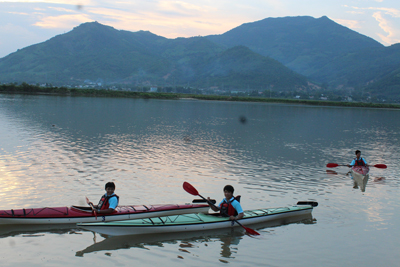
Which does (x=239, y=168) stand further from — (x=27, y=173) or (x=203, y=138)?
(x=203, y=138)

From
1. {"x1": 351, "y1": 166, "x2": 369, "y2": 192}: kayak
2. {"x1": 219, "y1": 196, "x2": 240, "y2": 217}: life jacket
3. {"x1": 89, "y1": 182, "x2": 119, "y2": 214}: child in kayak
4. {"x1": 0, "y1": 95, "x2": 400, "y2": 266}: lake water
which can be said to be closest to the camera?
{"x1": 0, "y1": 95, "x2": 400, "y2": 266}: lake water

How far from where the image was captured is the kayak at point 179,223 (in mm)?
9326

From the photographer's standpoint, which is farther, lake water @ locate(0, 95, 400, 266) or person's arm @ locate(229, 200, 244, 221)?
person's arm @ locate(229, 200, 244, 221)

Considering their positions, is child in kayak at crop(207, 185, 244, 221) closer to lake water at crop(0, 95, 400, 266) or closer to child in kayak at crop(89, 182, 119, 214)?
lake water at crop(0, 95, 400, 266)

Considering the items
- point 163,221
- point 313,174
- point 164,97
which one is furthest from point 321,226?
point 164,97

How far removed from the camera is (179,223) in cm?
1011

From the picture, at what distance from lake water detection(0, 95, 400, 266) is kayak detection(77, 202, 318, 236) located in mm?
276

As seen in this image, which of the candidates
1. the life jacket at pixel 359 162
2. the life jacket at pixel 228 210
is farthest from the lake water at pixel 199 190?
the life jacket at pixel 359 162

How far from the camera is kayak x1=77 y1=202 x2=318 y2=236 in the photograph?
9326 millimetres

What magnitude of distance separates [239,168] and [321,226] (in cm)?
797

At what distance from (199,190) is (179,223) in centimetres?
474

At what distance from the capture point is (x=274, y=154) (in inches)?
961

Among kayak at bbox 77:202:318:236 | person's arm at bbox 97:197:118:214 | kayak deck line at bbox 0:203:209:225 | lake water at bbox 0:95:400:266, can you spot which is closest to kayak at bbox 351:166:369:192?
lake water at bbox 0:95:400:266

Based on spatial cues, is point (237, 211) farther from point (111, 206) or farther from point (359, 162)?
point (359, 162)
